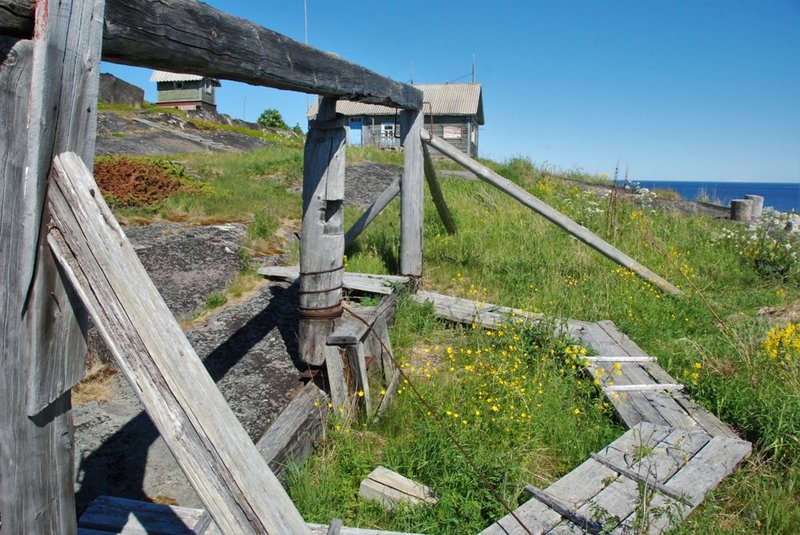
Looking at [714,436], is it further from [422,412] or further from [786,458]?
[422,412]

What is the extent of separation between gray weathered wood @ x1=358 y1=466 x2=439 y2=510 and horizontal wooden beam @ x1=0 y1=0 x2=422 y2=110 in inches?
90.8

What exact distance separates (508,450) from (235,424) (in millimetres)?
2527

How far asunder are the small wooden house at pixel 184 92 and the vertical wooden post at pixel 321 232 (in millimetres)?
35262

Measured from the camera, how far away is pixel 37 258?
5.40 feet

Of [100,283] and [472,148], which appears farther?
[472,148]

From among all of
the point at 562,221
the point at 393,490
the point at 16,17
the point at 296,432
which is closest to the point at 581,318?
the point at 562,221

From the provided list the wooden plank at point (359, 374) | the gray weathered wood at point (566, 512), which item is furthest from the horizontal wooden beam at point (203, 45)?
the gray weathered wood at point (566, 512)

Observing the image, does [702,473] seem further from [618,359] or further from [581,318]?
[581,318]

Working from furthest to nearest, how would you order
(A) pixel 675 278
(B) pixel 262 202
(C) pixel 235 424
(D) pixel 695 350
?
(B) pixel 262 202
(A) pixel 675 278
(D) pixel 695 350
(C) pixel 235 424

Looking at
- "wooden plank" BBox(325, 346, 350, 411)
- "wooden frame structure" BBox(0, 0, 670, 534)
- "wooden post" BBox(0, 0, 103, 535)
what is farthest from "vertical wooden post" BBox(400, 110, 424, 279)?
"wooden post" BBox(0, 0, 103, 535)

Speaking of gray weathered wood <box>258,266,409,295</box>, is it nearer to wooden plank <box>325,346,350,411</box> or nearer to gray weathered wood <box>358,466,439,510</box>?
wooden plank <box>325,346,350,411</box>

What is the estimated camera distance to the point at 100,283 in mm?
1646

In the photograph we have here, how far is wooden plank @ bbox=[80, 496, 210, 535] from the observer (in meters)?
2.42

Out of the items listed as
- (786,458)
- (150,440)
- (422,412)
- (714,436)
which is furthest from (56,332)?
(786,458)
